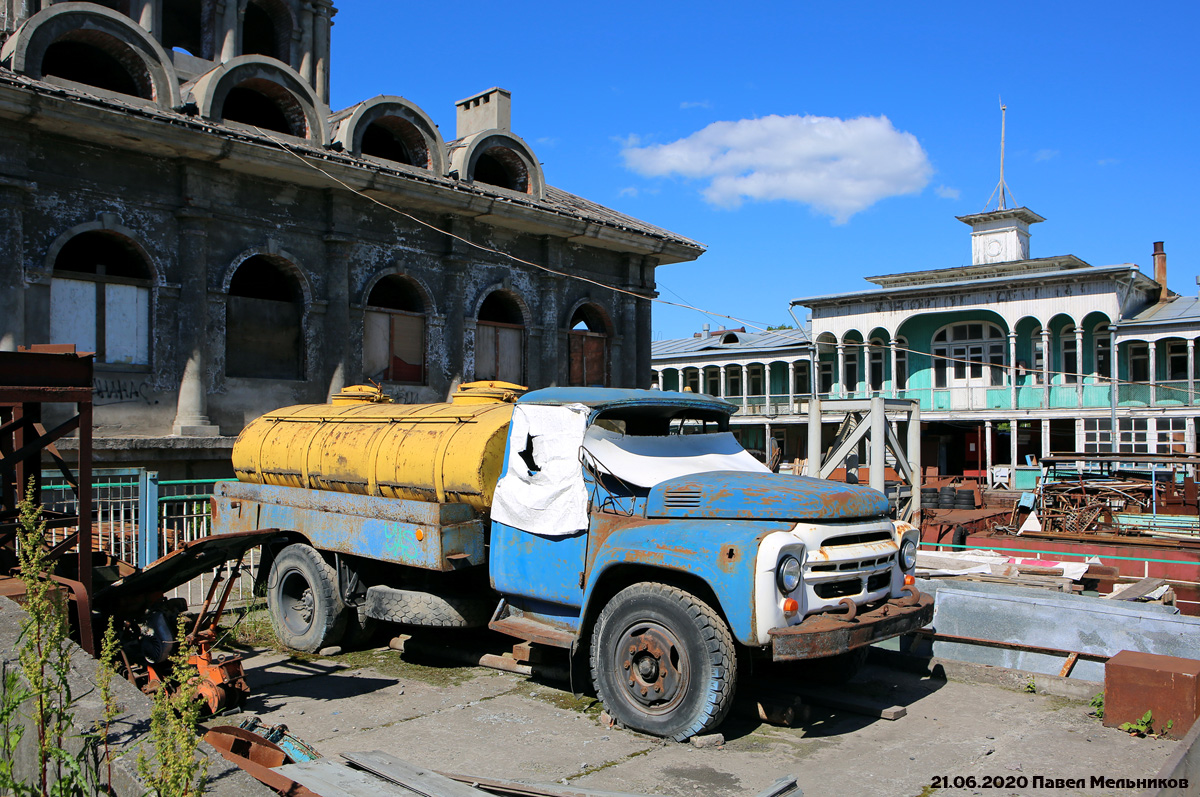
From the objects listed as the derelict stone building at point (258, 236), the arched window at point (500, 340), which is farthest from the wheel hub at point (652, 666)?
the arched window at point (500, 340)

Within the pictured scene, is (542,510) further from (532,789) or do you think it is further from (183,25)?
(183,25)

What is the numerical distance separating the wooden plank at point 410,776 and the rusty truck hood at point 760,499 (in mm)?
2467

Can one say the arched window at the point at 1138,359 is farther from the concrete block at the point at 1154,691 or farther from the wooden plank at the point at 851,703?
the wooden plank at the point at 851,703

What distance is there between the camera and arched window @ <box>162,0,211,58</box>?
64.4 feet

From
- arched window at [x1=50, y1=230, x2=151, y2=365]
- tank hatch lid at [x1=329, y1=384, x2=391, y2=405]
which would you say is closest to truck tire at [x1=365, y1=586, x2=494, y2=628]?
tank hatch lid at [x1=329, y1=384, x2=391, y2=405]

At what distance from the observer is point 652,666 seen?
246 inches

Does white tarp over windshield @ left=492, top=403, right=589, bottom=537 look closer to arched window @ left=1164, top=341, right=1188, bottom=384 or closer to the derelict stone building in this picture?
the derelict stone building

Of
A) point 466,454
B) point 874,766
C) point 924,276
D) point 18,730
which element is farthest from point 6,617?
point 924,276

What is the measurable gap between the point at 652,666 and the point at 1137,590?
6.19m

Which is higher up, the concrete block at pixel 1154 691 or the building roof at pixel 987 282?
the building roof at pixel 987 282

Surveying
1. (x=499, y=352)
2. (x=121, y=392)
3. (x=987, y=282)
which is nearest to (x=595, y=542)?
(x=121, y=392)

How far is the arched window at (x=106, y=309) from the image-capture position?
1312 cm

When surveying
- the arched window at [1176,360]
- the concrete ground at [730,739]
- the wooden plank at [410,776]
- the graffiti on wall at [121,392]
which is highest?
the arched window at [1176,360]

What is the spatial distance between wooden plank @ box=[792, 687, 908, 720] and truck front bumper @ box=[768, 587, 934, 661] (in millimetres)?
611
